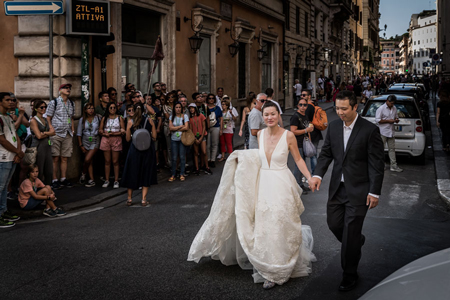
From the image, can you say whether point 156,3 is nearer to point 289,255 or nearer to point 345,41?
point 289,255

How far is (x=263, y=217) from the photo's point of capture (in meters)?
5.06

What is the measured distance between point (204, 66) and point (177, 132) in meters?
8.31

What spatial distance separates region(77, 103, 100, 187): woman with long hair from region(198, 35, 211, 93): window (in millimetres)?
8242

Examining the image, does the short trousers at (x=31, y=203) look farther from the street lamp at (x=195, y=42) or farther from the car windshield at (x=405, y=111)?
the street lamp at (x=195, y=42)

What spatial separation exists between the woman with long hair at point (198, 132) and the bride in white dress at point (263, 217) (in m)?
6.05

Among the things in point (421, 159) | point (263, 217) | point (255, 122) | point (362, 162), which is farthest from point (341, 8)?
point (263, 217)

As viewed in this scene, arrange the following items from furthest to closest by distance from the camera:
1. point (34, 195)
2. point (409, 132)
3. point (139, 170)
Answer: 1. point (409, 132)
2. point (139, 170)
3. point (34, 195)

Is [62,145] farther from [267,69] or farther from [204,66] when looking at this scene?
[267,69]

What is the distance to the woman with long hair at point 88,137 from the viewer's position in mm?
10344

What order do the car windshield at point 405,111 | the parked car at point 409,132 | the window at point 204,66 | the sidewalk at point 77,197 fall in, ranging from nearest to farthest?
the sidewalk at point 77,197 < the parked car at point 409,132 < the car windshield at point 405,111 < the window at point 204,66

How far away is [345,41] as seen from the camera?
172 feet

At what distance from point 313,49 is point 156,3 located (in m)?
23.5

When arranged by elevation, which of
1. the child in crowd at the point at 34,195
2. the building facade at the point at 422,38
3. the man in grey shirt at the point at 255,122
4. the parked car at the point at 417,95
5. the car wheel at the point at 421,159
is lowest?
the child in crowd at the point at 34,195

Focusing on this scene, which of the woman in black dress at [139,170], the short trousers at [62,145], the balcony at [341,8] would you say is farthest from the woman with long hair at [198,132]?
the balcony at [341,8]
